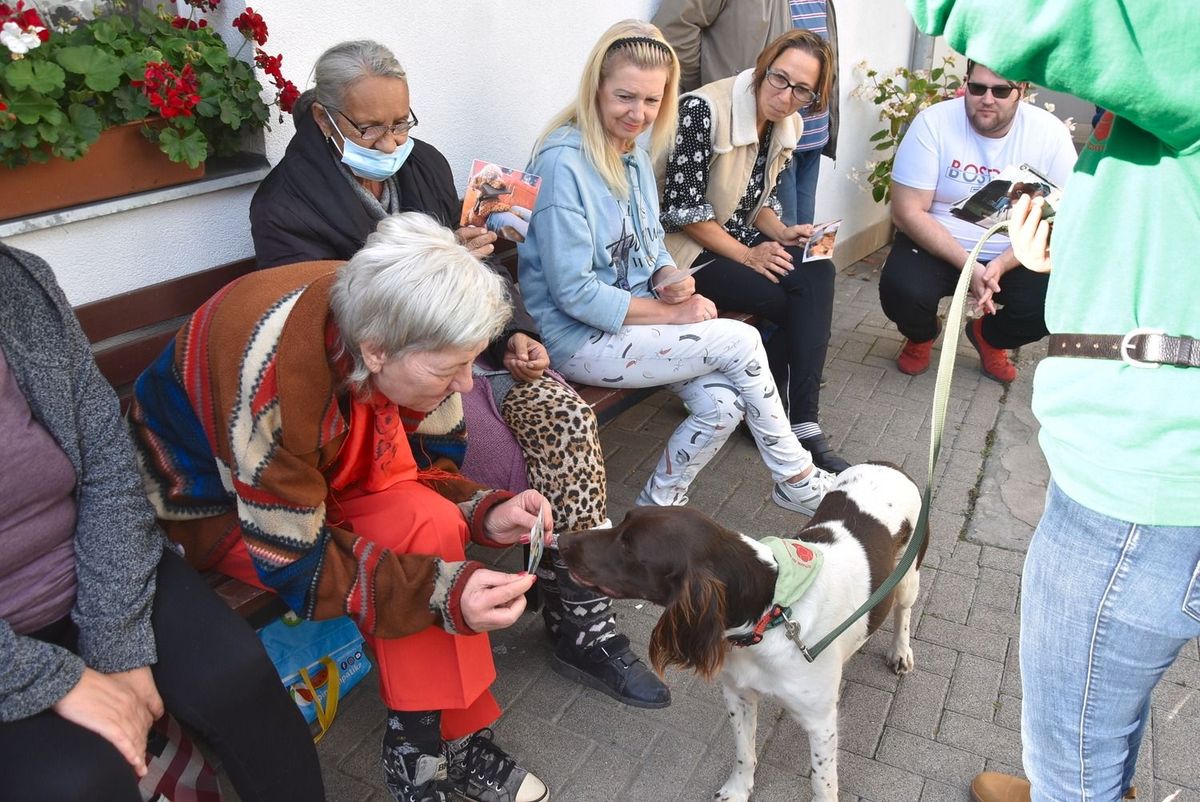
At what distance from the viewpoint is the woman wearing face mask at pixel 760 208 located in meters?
4.15

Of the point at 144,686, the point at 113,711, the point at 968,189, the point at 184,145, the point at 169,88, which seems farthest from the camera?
the point at 968,189

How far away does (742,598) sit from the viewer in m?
2.19

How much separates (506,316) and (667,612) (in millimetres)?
798

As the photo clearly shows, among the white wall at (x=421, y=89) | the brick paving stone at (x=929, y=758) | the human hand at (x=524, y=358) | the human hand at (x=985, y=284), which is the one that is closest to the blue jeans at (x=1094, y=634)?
the brick paving stone at (x=929, y=758)

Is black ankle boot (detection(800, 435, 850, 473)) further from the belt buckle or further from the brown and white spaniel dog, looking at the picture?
the belt buckle

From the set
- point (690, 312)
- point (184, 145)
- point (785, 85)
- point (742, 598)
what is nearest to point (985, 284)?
point (785, 85)

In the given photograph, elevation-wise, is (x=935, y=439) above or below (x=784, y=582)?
above

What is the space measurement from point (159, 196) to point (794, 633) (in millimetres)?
2296

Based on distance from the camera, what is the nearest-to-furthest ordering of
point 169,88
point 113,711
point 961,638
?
point 113,711 < point 169,88 < point 961,638

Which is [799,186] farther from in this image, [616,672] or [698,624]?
[698,624]

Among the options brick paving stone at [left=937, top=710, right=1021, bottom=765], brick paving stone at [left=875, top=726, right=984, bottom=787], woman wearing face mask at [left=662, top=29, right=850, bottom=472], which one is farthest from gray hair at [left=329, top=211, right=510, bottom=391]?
woman wearing face mask at [left=662, top=29, right=850, bottom=472]

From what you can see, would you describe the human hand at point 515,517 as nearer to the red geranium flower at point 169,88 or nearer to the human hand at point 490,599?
the human hand at point 490,599

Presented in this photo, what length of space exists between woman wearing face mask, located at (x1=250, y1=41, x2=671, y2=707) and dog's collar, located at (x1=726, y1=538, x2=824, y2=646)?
71 centimetres

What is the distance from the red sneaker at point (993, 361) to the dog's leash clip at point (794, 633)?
3584 millimetres
